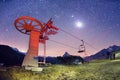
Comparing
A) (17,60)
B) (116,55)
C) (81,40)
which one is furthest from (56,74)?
(17,60)

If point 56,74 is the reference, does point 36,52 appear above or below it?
above

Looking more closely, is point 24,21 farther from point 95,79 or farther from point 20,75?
point 95,79

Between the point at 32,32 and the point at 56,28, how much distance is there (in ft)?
17.8

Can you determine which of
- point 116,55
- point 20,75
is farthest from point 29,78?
point 116,55

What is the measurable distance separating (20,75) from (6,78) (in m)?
2.71

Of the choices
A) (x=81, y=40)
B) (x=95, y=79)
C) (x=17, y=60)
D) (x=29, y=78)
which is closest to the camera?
(x=95, y=79)

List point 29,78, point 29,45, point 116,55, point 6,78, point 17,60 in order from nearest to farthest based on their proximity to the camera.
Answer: point 29,78
point 6,78
point 29,45
point 116,55
point 17,60

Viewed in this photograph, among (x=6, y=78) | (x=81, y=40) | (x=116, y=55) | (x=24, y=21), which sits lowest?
(x=6, y=78)

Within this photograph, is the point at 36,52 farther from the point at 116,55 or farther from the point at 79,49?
the point at 116,55

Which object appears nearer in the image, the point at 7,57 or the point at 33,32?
the point at 33,32

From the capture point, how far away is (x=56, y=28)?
102ft

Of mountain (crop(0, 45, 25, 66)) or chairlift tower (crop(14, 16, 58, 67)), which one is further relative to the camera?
mountain (crop(0, 45, 25, 66))

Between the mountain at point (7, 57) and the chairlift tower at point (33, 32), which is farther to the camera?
the mountain at point (7, 57)

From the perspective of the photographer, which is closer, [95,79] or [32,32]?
[95,79]
